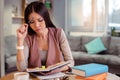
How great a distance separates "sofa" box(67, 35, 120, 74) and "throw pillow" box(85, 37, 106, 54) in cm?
7

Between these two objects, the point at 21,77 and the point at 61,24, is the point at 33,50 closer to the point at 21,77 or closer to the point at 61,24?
the point at 21,77

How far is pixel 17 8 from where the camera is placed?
4266mm

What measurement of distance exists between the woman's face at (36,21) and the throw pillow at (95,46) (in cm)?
255

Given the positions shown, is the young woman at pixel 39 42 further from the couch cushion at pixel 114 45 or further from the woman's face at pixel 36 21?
the couch cushion at pixel 114 45

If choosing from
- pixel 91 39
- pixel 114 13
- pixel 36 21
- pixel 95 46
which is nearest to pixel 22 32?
pixel 36 21

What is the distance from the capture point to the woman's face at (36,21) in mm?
1788

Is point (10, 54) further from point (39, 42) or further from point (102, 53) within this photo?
point (39, 42)

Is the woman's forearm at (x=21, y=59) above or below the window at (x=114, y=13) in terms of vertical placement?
below

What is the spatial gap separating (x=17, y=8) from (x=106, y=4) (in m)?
2.01

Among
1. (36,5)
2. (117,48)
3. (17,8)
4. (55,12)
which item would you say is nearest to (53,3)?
(55,12)

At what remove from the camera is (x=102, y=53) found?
13.9 feet

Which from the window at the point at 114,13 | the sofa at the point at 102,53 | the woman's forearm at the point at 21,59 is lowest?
the sofa at the point at 102,53

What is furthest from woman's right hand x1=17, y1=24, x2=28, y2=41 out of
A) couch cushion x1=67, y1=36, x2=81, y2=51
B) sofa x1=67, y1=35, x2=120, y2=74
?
couch cushion x1=67, y1=36, x2=81, y2=51

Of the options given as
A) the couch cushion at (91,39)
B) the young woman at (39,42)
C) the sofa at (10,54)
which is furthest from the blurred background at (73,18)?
the young woman at (39,42)
